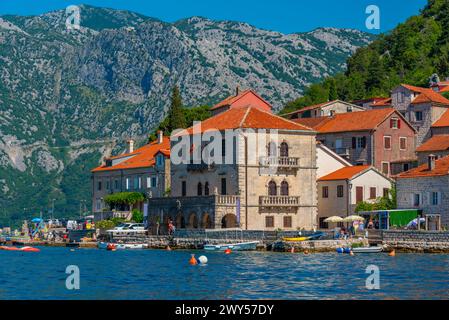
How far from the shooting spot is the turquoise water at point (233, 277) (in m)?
47.1

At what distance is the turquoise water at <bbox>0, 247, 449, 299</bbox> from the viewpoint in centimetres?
4709

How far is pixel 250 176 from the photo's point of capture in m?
91.2

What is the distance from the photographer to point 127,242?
3745 inches

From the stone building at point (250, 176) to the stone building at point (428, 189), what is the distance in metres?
11.0

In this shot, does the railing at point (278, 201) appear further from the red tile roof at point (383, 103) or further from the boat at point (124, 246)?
the red tile roof at point (383, 103)

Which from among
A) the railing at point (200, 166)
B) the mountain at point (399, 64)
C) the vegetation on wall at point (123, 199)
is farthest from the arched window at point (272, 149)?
the mountain at point (399, 64)

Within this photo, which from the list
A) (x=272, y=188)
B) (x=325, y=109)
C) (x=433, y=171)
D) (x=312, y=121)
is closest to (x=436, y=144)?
(x=433, y=171)

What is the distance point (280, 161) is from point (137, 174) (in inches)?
1045

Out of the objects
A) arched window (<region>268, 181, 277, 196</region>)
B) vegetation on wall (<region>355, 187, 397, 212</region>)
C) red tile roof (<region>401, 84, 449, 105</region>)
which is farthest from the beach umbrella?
red tile roof (<region>401, 84, 449, 105</region>)

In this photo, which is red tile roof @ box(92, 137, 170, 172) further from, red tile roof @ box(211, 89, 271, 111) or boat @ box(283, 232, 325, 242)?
boat @ box(283, 232, 325, 242)

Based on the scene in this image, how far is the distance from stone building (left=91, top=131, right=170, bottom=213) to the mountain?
41067 millimetres

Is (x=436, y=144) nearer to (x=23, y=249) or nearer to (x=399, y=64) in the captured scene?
(x=23, y=249)
